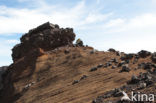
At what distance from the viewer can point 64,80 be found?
59.9 feet

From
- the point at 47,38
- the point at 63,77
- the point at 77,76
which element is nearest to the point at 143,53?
the point at 77,76

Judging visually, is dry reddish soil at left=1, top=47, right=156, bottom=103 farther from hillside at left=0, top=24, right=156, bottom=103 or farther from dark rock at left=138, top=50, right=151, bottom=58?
dark rock at left=138, top=50, right=151, bottom=58

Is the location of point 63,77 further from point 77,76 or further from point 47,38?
point 47,38

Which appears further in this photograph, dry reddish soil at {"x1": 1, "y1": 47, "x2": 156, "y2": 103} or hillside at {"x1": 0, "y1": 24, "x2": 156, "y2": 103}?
dry reddish soil at {"x1": 1, "y1": 47, "x2": 156, "y2": 103}

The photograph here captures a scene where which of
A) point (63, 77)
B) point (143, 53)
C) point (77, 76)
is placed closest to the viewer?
point (77, 76)

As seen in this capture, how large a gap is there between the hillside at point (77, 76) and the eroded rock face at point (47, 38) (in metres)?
0.15

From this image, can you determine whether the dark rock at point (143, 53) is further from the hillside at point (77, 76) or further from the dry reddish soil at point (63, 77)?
the dry reddish soil at point (63, 77)

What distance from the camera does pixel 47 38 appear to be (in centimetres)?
2894

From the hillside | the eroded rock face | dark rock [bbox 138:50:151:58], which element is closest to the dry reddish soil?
the hillside

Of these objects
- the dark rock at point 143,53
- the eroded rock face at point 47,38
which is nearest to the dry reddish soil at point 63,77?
the dark rock at point 143,53

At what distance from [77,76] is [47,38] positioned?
1205 cm

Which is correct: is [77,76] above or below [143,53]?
below

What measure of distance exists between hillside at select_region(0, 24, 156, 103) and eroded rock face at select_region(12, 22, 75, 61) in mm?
146

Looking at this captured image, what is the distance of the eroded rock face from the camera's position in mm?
28938
